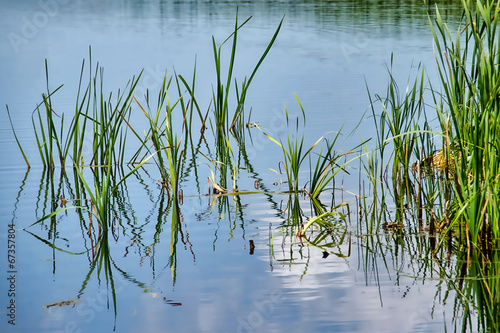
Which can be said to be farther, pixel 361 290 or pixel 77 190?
pixel 77 190

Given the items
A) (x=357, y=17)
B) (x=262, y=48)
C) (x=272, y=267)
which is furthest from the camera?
(x=357, y=17)

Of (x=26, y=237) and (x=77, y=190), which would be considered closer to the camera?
(x=26, y=237)

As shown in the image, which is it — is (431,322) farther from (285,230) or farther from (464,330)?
(285,230)

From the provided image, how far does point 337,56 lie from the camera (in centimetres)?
920

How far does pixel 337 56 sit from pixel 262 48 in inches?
47.3

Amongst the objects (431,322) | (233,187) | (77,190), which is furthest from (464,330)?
(77,190)

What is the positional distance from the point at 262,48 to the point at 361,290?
7.71 metres

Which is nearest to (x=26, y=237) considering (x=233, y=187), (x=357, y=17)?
(x=233, y=187)

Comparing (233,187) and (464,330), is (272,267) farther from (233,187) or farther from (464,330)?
(233,187)

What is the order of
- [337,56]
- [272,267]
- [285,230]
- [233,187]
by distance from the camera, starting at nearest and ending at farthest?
[272,267] → [285,230] → [233,187] → [337,56]

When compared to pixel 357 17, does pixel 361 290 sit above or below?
below

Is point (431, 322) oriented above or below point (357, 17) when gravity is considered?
below

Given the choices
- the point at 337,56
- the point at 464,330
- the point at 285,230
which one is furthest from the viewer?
the point at 337,56

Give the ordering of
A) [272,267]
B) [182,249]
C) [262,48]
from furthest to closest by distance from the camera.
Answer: [262,48]
[182,249]
[272,267]
